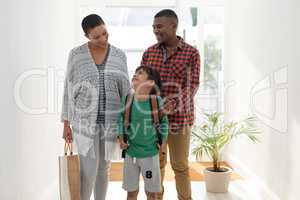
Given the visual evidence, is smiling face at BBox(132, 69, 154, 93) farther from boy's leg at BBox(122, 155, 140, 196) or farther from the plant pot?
the plant pot

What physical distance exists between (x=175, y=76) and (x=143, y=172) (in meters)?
0.69

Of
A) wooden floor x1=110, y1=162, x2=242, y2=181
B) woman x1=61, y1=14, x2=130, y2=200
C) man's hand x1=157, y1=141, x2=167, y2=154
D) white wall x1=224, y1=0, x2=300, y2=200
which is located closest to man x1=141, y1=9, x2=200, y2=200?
man's hand x1=157, y1=141, x2=167, y2=154

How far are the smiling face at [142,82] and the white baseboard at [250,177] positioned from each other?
136 cm

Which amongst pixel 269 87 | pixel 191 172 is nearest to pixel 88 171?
pixel 269 87

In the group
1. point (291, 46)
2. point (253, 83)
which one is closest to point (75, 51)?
point (291, 46)

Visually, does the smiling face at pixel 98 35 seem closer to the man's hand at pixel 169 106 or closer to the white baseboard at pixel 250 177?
the man's hand at pixel 169 106

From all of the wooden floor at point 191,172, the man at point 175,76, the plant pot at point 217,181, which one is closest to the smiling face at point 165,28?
the man at point 175,76

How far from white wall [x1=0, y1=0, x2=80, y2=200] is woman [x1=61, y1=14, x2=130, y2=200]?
0.31 meters

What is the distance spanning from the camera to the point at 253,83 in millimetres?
3492

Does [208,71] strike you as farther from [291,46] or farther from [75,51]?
[75,51]

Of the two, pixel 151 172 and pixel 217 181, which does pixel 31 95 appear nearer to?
pixel 151 172

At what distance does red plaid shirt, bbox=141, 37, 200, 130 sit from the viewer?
2.66 meters

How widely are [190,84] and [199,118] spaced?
1919mm

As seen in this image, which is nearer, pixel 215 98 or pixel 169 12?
pixel 169 12
